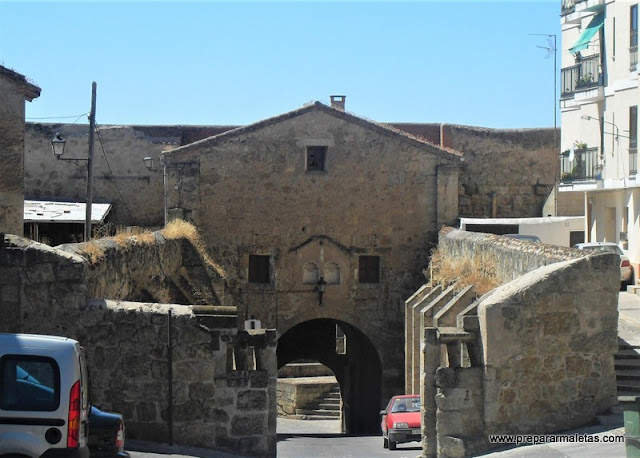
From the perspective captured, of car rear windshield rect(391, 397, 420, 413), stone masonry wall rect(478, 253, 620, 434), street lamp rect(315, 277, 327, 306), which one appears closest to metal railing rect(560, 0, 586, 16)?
street lamp rect(315, 277, 327, 306)

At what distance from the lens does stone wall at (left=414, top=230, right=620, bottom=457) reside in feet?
43.7

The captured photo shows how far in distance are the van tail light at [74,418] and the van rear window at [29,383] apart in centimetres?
12

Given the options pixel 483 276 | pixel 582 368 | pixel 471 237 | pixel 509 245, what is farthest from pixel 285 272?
pixel 582 368

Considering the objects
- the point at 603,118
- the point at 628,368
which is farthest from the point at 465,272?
the point at 603,118

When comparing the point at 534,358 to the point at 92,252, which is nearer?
the point at 534,358

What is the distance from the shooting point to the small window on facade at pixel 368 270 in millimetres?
30250

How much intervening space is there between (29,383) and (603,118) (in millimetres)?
26819

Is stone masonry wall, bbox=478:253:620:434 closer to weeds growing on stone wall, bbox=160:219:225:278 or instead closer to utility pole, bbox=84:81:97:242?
weeds growing on stone wall, bbox=160:219:225:278

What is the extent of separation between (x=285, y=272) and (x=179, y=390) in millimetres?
17193

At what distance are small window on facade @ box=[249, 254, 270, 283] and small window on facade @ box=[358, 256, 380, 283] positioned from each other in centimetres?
258

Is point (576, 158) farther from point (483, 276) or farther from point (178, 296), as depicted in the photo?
point (178, 296)

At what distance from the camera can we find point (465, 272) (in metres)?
22.9

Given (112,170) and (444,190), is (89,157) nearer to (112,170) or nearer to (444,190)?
(112,170)

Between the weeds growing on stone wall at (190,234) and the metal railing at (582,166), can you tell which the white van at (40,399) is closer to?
the weeds growing on stone wall at (190,234)
